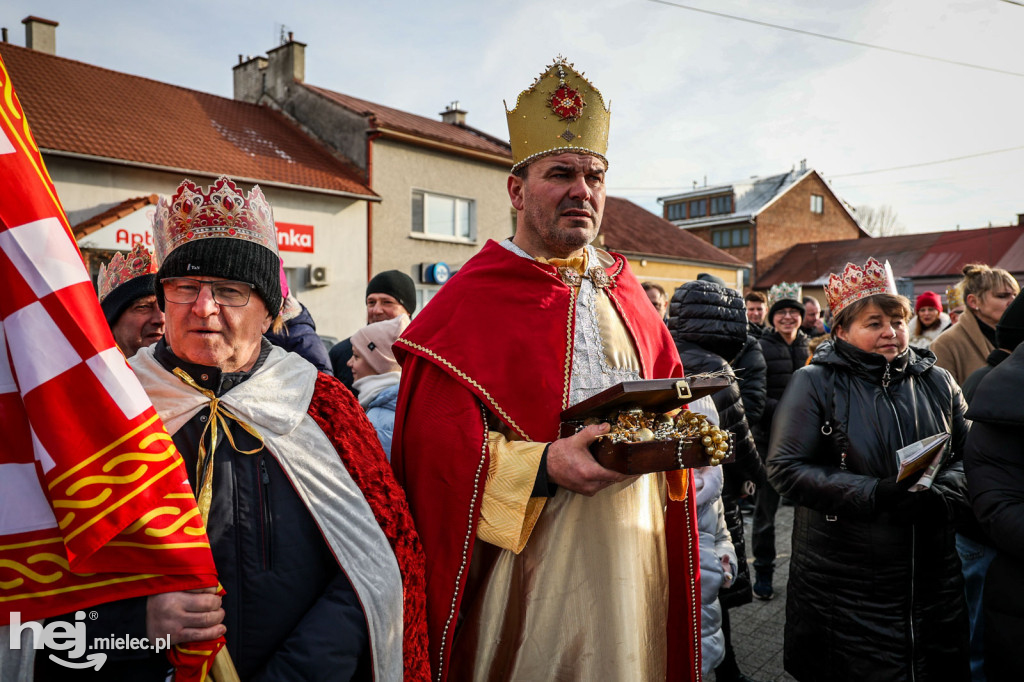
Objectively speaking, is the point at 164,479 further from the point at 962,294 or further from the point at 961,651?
the point at 962,294

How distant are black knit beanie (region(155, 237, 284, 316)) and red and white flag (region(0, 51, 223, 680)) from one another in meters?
0.38

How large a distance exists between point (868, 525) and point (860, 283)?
3.90 ft

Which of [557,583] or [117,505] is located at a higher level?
[117,505]

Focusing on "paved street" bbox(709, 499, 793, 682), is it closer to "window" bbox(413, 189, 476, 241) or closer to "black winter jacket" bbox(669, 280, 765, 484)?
"black winter jacket" bbox(669, 280, 765, 484)

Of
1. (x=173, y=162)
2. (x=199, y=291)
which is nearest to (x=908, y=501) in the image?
(x=199, y=291)

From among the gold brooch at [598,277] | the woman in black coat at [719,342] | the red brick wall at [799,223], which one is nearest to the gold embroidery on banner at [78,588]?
the gold brooch at [598,277]

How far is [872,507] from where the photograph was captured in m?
2.78

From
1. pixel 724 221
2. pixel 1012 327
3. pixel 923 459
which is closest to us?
pixel 923 459

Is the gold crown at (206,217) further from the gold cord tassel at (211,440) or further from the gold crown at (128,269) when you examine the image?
the gold crown at (128,269)

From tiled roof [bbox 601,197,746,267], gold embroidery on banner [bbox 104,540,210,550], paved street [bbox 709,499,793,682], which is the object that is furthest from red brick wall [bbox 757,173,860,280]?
gold embroidery on banner [bbox 104,540,210,550]

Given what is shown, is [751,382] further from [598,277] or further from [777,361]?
[598,277]

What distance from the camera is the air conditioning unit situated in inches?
594

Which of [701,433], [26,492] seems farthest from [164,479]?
[701,433]

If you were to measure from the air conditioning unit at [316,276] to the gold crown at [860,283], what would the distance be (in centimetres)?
1319
